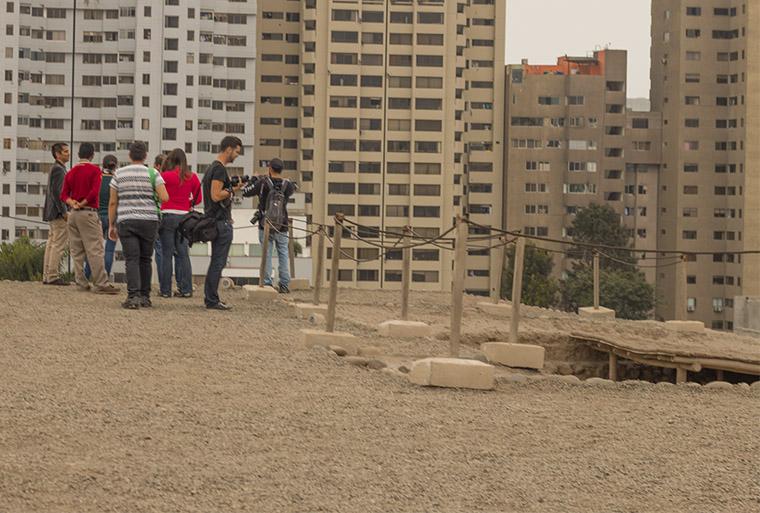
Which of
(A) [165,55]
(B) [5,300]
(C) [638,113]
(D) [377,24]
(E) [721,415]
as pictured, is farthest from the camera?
(C) [638,113]

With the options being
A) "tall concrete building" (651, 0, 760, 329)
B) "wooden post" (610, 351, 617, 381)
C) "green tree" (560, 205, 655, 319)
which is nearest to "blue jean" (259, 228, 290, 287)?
"wooden post" (610, 351, 617, 381)

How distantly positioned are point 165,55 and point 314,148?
16.8 metres

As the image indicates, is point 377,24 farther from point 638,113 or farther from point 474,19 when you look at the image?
point 638,113

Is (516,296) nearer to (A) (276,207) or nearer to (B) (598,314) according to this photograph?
(A) (276,207)

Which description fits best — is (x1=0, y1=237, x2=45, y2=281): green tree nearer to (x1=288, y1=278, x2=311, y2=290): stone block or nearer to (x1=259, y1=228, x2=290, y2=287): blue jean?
(x1=288, y1=278, x2=311, y2=290): stone block

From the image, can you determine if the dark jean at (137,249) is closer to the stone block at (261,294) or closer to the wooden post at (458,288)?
the stone block at (261,294)

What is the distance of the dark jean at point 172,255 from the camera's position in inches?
760

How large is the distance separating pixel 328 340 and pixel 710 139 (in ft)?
410

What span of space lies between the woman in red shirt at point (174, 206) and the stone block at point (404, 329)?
3304 millimetres

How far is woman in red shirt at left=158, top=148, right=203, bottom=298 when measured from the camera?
61.9 feet

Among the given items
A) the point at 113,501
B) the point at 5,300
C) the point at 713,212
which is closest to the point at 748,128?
the point at 713,212

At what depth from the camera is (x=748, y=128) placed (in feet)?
434

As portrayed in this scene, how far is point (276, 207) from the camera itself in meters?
21.9

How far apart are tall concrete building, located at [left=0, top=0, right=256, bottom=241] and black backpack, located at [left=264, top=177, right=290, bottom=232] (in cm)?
9676
